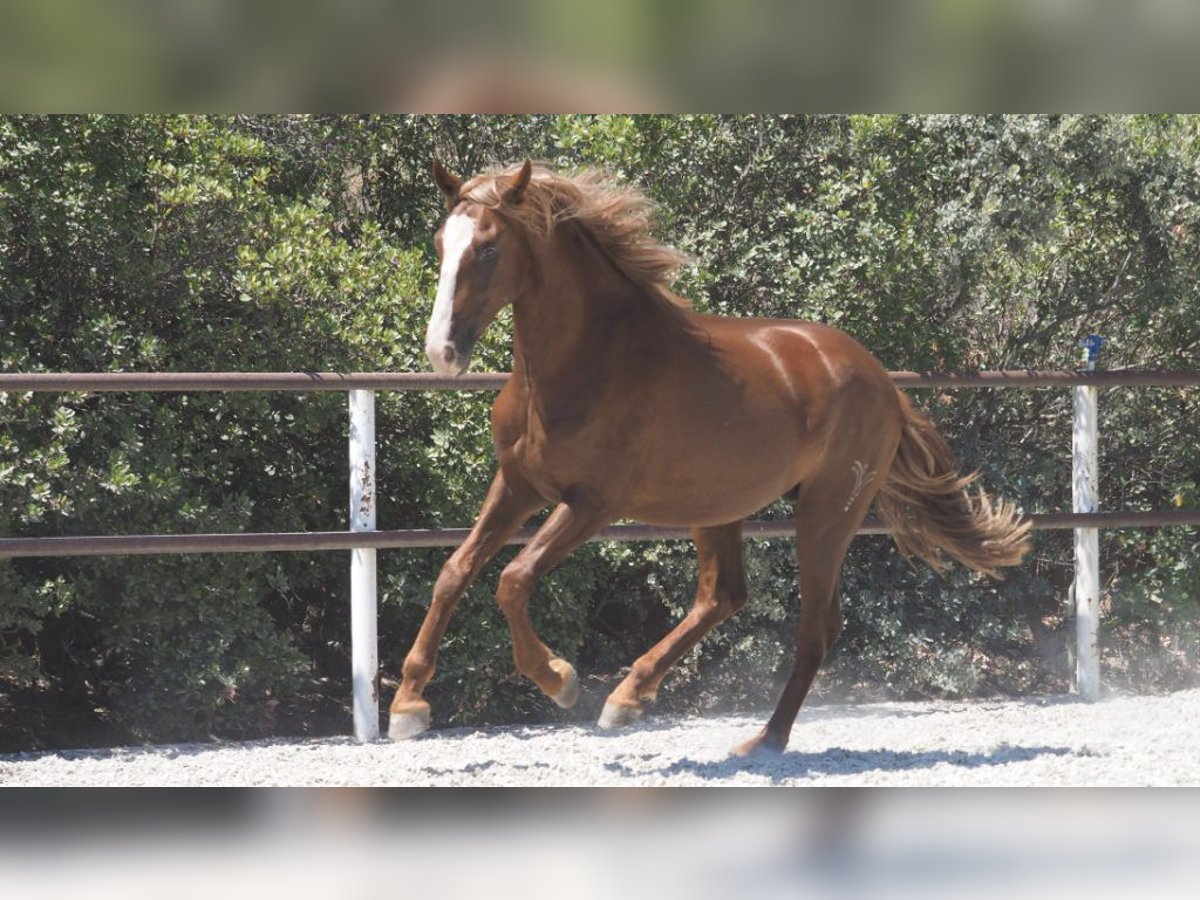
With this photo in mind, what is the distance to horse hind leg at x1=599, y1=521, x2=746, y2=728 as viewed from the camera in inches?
168

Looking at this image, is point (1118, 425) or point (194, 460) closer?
point (194, 460)

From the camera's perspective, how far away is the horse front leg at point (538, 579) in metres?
3.91

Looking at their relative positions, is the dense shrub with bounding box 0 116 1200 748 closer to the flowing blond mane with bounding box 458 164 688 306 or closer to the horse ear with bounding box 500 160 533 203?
the flowing blond mane with bounding box 458 164 688 306

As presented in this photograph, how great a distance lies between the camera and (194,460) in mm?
6328

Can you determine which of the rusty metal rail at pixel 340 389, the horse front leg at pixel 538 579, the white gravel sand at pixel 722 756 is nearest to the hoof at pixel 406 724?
the horse front leg at pixel 538 579

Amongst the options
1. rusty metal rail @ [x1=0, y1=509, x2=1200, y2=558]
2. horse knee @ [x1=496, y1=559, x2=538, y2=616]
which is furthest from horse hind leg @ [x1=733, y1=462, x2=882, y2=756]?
horse knee @ [x1=496, y1=559, x2=538, y2=616]

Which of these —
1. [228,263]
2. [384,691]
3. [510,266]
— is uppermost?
[228,263]

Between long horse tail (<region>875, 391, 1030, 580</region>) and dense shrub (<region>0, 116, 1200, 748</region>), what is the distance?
170cm

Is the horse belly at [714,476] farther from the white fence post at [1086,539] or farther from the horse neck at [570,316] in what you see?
the white fence post at [1086,539]

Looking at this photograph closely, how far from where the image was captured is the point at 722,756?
4652 millimetres

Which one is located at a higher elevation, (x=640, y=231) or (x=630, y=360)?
(x=640, y=231)
